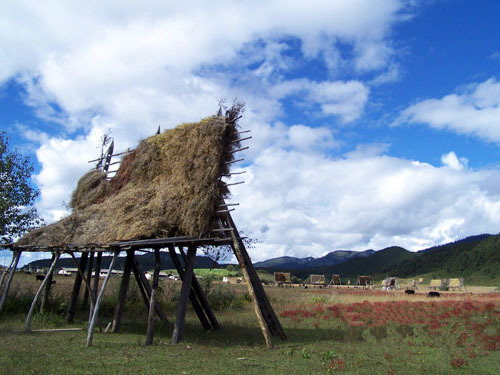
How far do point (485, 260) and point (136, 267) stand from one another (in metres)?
72.5

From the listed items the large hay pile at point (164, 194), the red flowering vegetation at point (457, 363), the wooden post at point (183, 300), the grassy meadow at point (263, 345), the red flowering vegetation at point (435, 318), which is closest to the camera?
the grassy meadow at point (263, 345)

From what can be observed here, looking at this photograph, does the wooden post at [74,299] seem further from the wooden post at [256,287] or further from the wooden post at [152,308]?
the wooden post at [256,287]

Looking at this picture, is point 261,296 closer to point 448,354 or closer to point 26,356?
point 448,354

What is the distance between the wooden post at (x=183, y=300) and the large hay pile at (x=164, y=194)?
0.83 meters

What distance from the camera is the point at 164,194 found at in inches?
574

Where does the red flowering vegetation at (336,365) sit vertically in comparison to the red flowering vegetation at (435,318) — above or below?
below

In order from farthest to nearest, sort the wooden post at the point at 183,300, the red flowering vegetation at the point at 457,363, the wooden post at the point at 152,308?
the wooden post at the point at 183,300 < the wooden post at the point at 152,308 < the red flowering vegetation at the point at 457,363

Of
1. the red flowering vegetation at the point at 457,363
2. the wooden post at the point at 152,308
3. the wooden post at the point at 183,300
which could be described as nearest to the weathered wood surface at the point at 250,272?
the wooden post at the point at 183,300

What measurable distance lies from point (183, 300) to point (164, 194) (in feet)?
11.6

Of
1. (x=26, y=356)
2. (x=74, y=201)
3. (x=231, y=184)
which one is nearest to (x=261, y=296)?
(x=231, y=184)

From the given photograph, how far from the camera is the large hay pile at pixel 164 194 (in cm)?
1338

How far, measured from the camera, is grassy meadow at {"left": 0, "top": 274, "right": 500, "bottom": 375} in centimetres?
973

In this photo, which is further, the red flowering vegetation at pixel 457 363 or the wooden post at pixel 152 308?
the wooden post at pixel 152 308

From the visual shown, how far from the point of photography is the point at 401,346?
13523 millimetres
